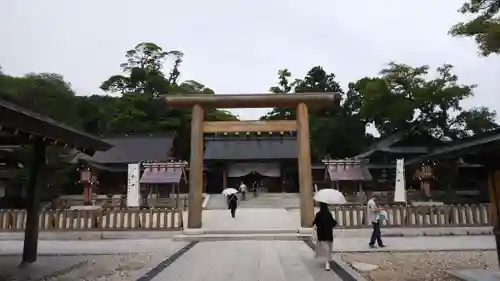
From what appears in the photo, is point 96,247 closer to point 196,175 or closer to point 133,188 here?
point 196,175

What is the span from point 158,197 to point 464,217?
2344cm

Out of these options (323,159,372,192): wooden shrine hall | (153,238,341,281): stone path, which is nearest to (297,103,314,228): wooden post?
(153,238,341,281): stone path

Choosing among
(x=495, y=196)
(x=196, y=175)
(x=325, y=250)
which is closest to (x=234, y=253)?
(x=325, y=250)

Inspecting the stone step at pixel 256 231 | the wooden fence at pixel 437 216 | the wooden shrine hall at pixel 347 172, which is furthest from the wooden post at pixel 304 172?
the wooden shrine hall at pixel 347 172

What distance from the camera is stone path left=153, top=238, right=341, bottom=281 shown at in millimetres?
8742

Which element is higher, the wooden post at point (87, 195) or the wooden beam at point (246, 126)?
the wooden beam at point (246, 126)

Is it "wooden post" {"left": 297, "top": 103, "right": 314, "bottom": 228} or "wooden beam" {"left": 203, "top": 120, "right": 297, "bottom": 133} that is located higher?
"wooden beam" {"left": 203, "top": 120, "right": 297, "bottom": 133}

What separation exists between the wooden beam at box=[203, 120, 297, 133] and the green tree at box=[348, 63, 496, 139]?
26091 millimetres

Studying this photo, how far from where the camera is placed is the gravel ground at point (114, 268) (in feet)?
28.3

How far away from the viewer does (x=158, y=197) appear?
34.4 metres

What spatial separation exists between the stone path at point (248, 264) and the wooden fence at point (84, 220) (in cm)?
354

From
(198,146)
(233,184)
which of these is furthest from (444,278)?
(233,184)

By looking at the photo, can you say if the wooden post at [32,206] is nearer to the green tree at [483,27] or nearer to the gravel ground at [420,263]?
the gravel ground at [420,263]

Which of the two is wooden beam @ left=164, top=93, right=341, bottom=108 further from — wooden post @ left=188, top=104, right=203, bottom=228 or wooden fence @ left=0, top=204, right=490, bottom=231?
wooden fence @ left=0, top=204, right=490, bottom=231
